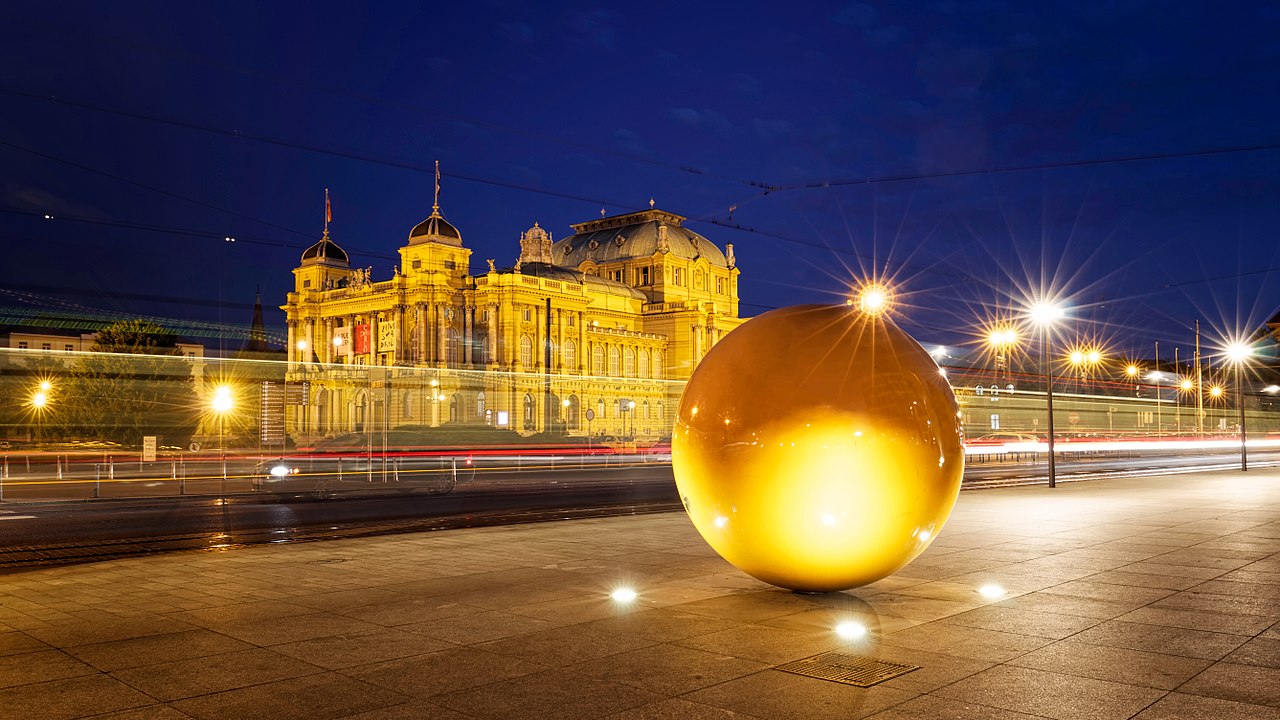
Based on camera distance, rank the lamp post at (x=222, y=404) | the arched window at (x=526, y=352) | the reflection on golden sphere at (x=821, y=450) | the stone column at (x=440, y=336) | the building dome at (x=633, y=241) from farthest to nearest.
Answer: the building dome at (x=633, y=241), the arched window at (x=526, y=352), the stone column at (x=440, y=336), the lamp post at (x=222, y=404), the reflection on golden sphere at (x=821, y=450)

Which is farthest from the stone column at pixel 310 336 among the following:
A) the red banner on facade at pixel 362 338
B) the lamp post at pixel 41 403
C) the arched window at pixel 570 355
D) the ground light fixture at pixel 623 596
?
the ground light fixture at pixel 623 596

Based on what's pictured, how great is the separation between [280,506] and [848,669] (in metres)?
22.7

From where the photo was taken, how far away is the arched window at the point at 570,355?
108m

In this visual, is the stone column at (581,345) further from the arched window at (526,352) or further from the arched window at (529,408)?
the arched window at (529,408)

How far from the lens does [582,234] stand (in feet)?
465

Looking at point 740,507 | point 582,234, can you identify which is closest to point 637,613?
point 740,507

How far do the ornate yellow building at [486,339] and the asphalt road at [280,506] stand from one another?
1702 inches

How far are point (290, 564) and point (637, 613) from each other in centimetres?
645

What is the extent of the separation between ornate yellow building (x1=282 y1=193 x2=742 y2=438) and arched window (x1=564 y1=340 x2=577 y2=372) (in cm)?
15

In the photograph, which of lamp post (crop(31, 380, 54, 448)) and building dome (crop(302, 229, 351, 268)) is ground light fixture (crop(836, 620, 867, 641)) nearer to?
lamp post (crop(31, 380, 54, 448))

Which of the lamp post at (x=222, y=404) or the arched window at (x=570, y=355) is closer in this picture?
the lamp post at (x=222, y=404)

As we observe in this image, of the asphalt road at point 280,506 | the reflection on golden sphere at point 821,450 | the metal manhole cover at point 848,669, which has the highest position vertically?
the reflection on golden sphere at point 821,450

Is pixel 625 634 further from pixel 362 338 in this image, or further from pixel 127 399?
pixel 362 338

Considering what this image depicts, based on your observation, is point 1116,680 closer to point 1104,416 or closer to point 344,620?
point 344,620
